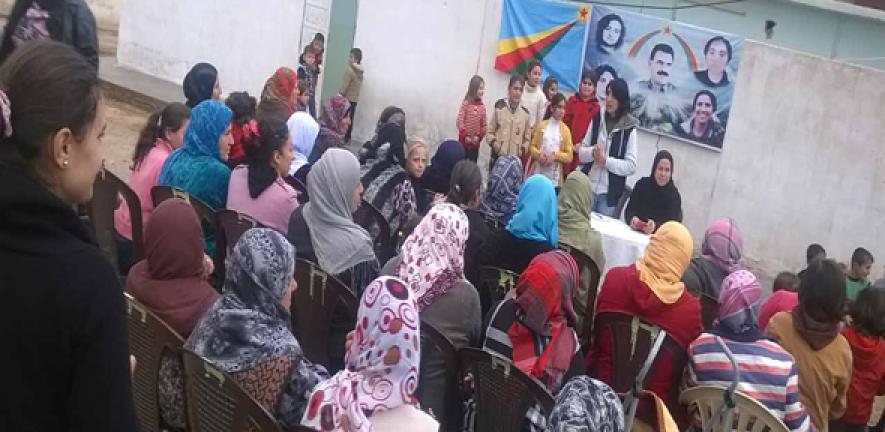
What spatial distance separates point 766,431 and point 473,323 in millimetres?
1290

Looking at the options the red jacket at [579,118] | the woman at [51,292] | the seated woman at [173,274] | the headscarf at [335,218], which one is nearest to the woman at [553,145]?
the red jacket at [579,118]

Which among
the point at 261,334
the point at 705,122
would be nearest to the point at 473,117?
the point at 705,122

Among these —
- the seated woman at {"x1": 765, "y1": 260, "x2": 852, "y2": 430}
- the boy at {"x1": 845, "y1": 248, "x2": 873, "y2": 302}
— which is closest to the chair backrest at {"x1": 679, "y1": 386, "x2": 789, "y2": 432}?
the seated woman at {"x1": 765, "y1": 260, "x2": 852, "y2": 430}

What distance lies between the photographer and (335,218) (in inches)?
195

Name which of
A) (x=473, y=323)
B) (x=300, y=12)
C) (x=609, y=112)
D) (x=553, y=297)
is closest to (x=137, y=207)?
(x=473, y=323)

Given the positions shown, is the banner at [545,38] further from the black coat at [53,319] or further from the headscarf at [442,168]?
the black coat at [53,319]

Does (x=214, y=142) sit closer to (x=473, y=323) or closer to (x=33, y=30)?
(x=33, y=30)

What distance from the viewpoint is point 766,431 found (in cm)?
385

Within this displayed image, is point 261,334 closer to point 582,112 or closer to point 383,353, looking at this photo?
point 383,353

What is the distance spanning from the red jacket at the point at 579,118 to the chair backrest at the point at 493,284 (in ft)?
14.5

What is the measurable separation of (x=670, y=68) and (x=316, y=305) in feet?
22.9

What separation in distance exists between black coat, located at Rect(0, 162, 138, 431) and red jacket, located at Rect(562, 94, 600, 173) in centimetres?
784

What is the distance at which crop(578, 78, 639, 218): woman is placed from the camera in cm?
873

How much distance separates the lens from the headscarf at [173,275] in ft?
12.3
